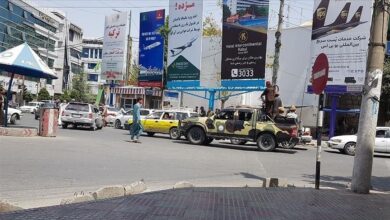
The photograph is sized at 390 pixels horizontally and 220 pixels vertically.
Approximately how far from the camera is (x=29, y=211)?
6.07 m

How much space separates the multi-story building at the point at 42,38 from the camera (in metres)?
78.0

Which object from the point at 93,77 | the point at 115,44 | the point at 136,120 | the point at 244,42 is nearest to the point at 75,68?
the point at 93,77

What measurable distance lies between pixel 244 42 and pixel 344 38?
606cm

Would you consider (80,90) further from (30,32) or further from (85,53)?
(85,53)

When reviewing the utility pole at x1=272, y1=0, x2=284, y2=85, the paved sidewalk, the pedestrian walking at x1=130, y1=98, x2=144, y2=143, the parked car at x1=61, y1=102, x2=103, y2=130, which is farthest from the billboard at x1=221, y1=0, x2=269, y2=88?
the paved sidewalk

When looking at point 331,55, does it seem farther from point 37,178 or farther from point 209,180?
point 37,178

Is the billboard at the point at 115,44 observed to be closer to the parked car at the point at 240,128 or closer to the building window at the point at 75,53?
the parked car at the point at 240,128

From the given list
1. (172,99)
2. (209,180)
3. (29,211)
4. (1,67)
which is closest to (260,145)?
(209,180)

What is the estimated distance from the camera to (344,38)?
2894 cm

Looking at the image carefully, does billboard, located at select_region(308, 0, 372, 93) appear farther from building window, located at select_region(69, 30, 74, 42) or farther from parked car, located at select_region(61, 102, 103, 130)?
building window, located at select_region(69, 30, 74, 42)

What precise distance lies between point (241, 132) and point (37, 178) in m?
12.2

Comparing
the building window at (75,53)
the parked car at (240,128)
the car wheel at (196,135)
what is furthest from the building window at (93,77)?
the parked car at (240,128)

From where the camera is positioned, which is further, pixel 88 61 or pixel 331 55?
pixel 88 61

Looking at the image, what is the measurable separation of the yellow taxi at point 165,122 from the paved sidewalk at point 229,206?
16.2 m
